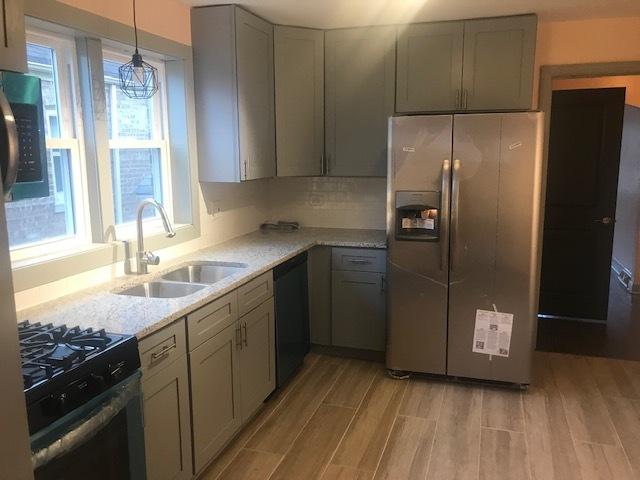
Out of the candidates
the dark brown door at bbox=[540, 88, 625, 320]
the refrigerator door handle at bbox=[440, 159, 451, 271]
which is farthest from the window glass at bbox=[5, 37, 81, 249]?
the dark brown door at bbox=[540, 88, 625, 320]

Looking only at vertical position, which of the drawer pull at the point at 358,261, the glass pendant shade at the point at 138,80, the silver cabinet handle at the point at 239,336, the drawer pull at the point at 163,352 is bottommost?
the silver cabinet handle at the point at 239,336

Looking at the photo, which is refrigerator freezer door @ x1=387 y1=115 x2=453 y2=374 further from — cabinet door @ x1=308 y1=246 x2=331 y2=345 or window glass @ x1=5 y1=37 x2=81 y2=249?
window glass @ x1=5 y1=37 x2=81 y2=249

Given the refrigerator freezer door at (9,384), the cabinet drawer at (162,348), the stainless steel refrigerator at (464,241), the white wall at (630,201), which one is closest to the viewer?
the refrigerator freezer door at (9,384)

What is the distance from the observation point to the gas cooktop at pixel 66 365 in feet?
4.88

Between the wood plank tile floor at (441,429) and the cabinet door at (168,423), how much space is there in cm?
35

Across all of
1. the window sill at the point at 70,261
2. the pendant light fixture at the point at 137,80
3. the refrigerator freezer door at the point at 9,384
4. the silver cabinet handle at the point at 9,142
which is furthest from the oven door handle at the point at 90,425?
the pendant light fixture at the point at 137,80

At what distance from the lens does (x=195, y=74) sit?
325cm

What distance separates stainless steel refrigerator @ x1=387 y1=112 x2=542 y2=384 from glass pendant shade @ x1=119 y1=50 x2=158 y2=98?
1384 mm

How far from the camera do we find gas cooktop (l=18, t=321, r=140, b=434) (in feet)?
4.88

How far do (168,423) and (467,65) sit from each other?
9.08 feet

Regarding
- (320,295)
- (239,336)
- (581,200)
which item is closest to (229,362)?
(239,336)

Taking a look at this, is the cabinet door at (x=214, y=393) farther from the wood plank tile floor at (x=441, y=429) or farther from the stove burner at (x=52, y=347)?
the stove burner at (x=52, y=347)

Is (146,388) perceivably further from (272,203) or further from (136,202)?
(272,203)

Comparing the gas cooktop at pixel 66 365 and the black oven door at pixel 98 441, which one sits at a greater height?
the gas cooktop at pixel 66 365
